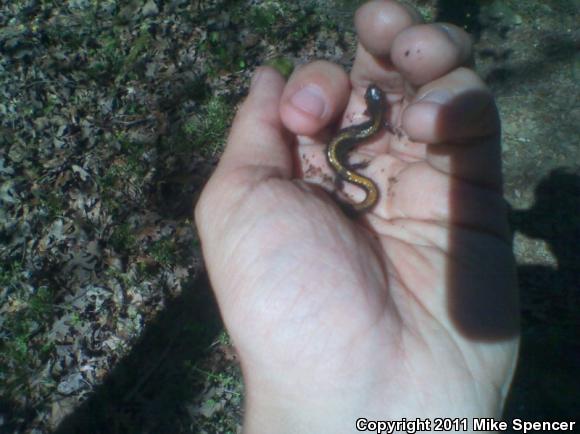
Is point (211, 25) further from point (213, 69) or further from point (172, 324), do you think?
point (172, 324)

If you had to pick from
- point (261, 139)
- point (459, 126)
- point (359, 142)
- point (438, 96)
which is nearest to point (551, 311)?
point (359, 142)

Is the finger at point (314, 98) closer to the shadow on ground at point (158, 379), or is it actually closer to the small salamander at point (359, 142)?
the small salamander at point (359, 142)

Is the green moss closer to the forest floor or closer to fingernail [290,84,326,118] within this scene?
the forest floor

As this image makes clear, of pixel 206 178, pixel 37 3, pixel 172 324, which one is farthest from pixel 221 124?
pixel 37 3

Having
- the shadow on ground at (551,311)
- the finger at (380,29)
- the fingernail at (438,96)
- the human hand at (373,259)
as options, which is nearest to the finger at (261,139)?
the human hand at (373,259)

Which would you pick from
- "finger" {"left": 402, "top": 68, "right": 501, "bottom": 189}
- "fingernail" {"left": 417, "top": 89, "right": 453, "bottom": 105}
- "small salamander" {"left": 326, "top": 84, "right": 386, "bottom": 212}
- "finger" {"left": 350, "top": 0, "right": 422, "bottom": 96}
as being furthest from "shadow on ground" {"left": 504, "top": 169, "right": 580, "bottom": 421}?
"fingernail" {"left": 417, "top": 89, "right": 453, "bottom": 105}
